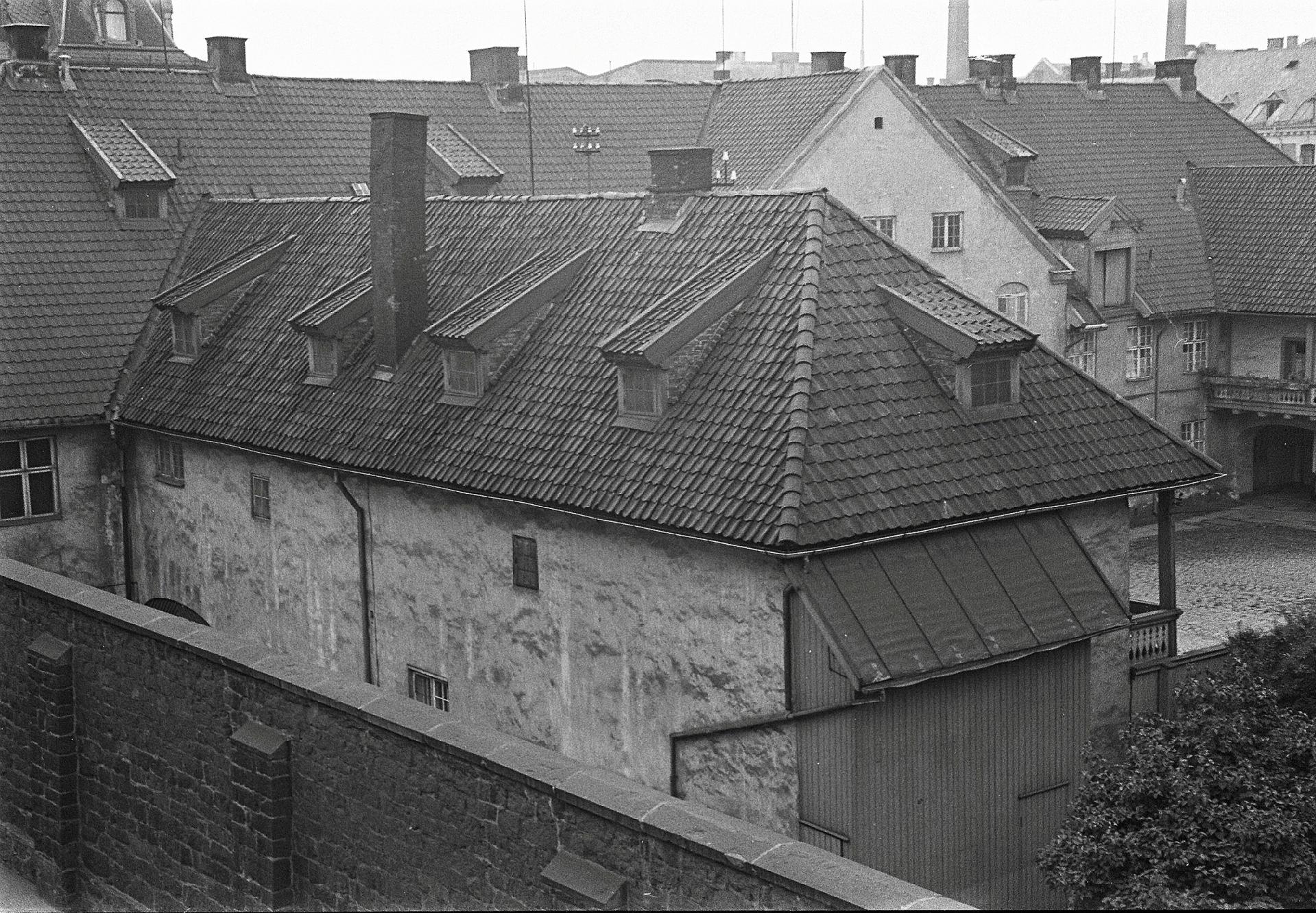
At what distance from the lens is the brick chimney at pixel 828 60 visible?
43.9 meters

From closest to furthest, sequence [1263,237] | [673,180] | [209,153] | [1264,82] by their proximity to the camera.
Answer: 1. [673,180]
2. [209,153]
3. [1263,237]
4. [1264,82]

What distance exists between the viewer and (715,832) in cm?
1101

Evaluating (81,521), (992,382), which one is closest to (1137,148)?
(992,382)

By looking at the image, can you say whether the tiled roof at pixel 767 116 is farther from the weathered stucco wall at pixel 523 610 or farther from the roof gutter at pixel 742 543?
the roof gutter at pixel 742 543

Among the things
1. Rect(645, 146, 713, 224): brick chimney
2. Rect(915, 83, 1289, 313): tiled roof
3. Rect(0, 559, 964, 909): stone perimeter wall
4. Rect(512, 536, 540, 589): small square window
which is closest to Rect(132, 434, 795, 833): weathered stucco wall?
Rect(512, 536, 540, 589): small square window

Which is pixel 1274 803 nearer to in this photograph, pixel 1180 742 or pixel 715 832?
pixel 1180 742

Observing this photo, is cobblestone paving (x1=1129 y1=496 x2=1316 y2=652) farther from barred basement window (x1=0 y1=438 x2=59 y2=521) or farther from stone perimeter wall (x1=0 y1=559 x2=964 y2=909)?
barred basement window (x1=0 y1=438 x2=59 y2=521)

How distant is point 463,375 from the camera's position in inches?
818

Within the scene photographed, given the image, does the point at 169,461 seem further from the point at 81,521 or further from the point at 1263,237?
the point at 1263,237

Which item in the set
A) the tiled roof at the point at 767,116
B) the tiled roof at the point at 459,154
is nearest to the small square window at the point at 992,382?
the tiled roof at the point at 767,116

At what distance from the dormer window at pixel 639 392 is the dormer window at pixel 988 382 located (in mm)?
3267

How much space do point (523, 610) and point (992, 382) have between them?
596 centimetres

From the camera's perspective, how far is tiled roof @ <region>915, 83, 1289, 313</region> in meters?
40.2

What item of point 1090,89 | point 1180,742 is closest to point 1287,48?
point 1090,89
